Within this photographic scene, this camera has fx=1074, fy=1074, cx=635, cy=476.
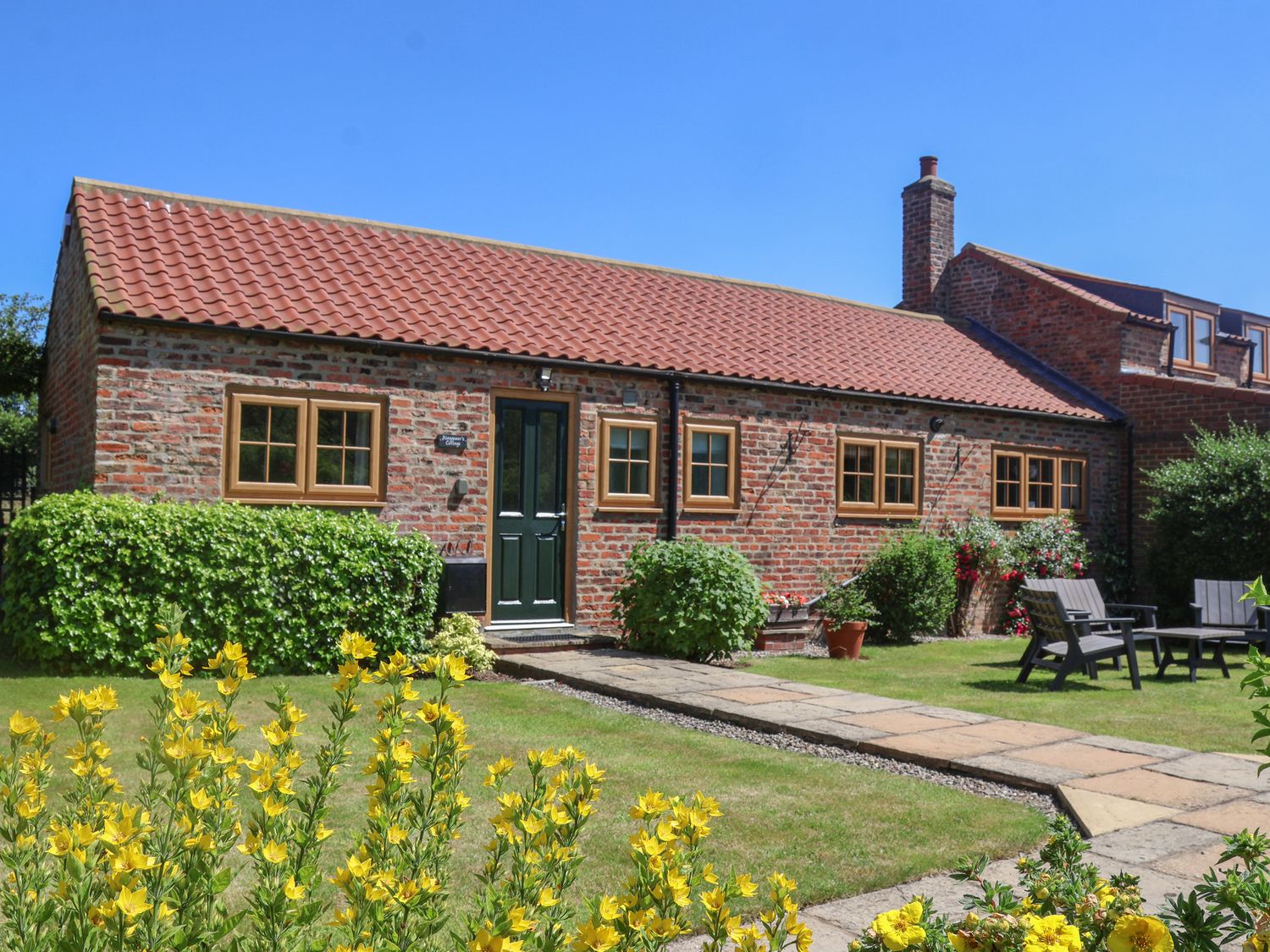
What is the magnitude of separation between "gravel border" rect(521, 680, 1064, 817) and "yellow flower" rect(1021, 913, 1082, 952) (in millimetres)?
3786

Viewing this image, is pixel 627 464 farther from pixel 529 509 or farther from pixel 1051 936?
pixel 1051 936

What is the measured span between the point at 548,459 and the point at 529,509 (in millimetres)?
601

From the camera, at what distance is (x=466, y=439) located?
37.0 ft

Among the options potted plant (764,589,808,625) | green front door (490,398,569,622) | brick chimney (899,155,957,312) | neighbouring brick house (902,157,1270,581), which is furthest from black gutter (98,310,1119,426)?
brick chimney (899,155,957,312)

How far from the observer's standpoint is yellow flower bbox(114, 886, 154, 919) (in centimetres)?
176

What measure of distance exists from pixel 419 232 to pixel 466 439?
15.1 ft

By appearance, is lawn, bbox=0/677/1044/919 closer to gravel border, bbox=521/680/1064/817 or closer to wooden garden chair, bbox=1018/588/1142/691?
gravel border, bbox=521/680/1064/817

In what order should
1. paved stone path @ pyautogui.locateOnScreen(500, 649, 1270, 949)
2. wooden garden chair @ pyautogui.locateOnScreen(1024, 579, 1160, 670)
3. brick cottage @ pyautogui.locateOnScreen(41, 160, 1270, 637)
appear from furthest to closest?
wooden garden chair @ pyautogui.locateOnScreen(1024, 579, 1160, 670)
brick cottage @ pyautogui.locateOnScreen(41, 160, 1270, 637)
paved stone path @ pyautogui.locateOnScreen(500, 649, 1270, 949)

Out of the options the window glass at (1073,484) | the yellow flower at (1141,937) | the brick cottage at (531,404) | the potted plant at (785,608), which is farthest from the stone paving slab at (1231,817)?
the window glass at (1073,484)

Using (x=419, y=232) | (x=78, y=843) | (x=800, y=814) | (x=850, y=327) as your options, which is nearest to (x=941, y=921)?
(x=78, y=843)

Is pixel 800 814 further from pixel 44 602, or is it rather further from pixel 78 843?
pixel 44 602

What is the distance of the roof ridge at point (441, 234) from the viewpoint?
1266cm

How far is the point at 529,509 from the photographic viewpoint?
11.8 metres

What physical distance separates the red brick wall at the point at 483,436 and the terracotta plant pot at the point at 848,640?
150 centimetres
